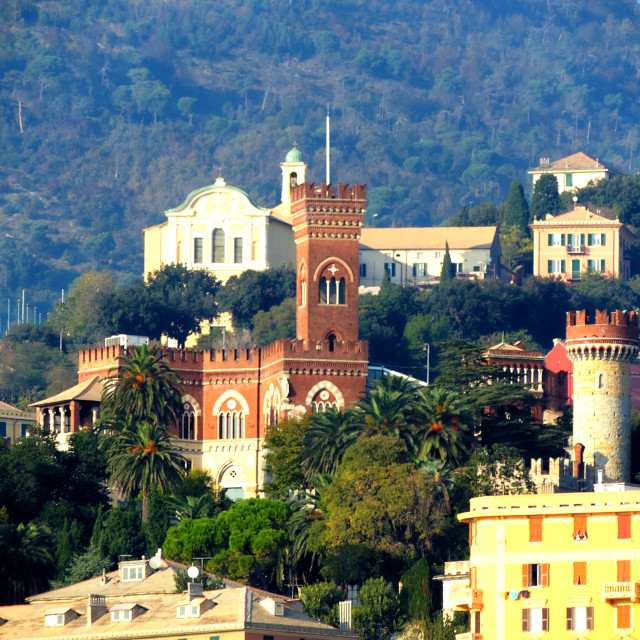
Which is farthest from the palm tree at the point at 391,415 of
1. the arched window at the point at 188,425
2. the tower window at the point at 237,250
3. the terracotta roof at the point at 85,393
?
the tower window at the point at 237,250

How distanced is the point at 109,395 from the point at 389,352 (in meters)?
56.9

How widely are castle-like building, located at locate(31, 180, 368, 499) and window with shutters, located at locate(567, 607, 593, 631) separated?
49.1m

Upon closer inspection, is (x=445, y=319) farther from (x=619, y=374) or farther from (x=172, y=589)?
(x=172, y=589)

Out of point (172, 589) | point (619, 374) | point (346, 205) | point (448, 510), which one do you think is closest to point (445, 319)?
point (346, 205)

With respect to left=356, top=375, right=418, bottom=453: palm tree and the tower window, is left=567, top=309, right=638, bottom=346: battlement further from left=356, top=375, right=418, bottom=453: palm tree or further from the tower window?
the tower window

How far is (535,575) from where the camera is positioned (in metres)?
76.9

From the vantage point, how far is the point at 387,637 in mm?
96438

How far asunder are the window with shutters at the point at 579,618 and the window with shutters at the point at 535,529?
2.93 metres

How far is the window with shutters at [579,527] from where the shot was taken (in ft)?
252

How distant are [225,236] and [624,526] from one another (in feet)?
383

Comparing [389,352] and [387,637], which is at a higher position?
[389,352]

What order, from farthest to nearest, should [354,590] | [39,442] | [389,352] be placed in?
1. [389,352]
2. [39,442]
3. [354,590]

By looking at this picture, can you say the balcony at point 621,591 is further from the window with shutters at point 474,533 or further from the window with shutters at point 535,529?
the window with shutters at point 474,533

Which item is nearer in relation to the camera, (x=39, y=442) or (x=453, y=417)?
(x=453, y=417)
